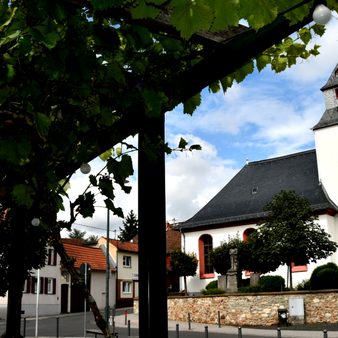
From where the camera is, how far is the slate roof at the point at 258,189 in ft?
132

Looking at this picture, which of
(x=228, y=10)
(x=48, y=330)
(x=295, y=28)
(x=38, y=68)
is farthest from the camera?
(x=48, y=330)

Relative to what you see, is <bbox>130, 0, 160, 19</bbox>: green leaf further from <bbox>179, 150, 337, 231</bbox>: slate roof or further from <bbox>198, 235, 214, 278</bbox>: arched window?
<bbox>198, 235, 214, 278</bbox>: arched window

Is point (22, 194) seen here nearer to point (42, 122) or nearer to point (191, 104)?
point (42, 122)

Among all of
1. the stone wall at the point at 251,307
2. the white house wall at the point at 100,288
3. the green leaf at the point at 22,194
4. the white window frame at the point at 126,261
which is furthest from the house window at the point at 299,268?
the green leaf at the point at 22,194

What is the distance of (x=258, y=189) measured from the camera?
1694 inches

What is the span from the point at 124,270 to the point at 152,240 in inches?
2167

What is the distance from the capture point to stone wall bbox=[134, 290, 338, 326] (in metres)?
24.5

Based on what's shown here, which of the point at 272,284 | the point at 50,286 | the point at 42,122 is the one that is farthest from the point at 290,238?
the point at 42,122

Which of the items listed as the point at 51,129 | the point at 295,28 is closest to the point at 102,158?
the point at 51,129

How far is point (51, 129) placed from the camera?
2.70 m

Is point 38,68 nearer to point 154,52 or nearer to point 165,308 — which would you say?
point 154,52

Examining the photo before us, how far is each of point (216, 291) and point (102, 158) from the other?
89.0ft

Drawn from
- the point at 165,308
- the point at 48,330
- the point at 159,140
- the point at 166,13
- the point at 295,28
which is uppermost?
the point at 166,13

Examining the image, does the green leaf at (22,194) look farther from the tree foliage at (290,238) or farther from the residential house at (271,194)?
the residential house at (271,194)
